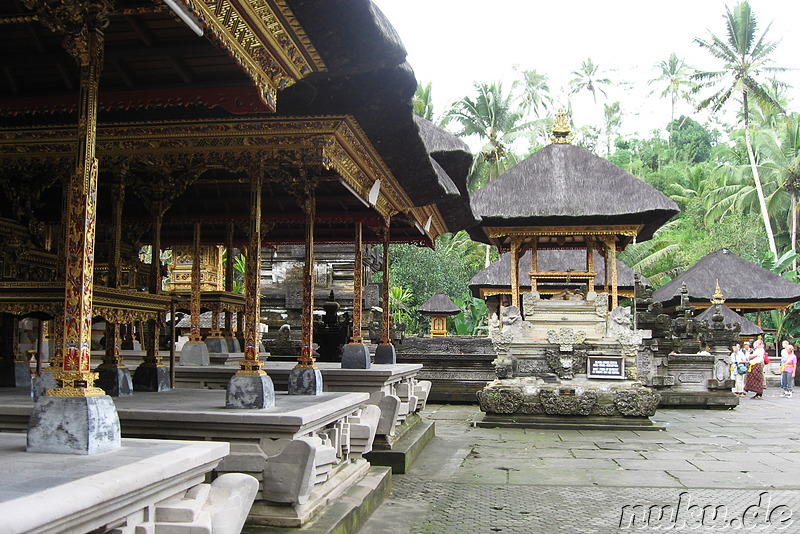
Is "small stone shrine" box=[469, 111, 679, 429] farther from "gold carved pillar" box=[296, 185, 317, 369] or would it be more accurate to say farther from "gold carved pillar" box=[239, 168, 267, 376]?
"gold carved pillar" box=[239, 168, 267, 376]

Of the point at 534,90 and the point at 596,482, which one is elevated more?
the point at 534,90

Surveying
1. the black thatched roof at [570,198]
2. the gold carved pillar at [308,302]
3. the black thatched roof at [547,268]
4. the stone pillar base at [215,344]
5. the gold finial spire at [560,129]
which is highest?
the gold finial spire at [560,129]

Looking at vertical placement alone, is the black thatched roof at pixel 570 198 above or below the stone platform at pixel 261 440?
above

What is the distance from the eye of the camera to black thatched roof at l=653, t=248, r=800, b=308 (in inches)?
1128

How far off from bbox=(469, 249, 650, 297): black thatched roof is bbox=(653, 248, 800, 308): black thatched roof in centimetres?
222

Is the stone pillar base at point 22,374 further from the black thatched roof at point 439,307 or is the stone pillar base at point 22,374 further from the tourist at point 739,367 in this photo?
the black thatched roof at point 439,307

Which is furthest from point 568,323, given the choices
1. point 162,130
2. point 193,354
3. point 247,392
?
point 162,130

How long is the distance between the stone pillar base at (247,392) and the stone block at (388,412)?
10.2 feet

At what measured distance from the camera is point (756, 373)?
78.2 ft

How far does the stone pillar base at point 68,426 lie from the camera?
377 cm

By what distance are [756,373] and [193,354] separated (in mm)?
19877

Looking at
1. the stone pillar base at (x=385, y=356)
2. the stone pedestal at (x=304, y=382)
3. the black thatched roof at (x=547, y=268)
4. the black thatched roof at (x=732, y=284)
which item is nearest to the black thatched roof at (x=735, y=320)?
the black thatched roof at (x=732, y=284)

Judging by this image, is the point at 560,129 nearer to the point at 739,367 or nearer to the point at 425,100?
the point at 739,367

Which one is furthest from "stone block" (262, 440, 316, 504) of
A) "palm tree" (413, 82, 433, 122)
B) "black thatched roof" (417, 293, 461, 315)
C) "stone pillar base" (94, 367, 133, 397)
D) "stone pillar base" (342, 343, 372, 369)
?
"palm tree" (413, 82, 433, 122)
